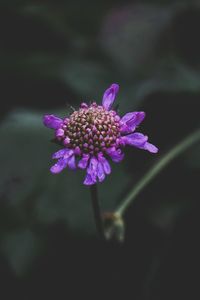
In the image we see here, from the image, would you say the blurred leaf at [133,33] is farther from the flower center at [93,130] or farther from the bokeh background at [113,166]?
the flower center at [93,130]

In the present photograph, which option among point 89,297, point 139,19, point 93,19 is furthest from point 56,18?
→ point 89,297

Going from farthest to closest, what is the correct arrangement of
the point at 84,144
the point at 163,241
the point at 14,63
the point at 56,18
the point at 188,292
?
the point at 56,18 → the point at 14,63 → the point at 163,241 → the point at 188,292 → the point at 84,144

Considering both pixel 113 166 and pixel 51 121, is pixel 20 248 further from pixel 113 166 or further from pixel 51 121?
pixel 51 121

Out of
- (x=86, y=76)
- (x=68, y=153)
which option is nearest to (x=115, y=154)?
(x=68, y=153)

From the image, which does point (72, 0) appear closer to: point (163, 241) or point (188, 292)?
point (163, 241)

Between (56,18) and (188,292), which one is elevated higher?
(56,18)

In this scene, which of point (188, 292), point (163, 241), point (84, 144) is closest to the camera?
point (84, 144)
